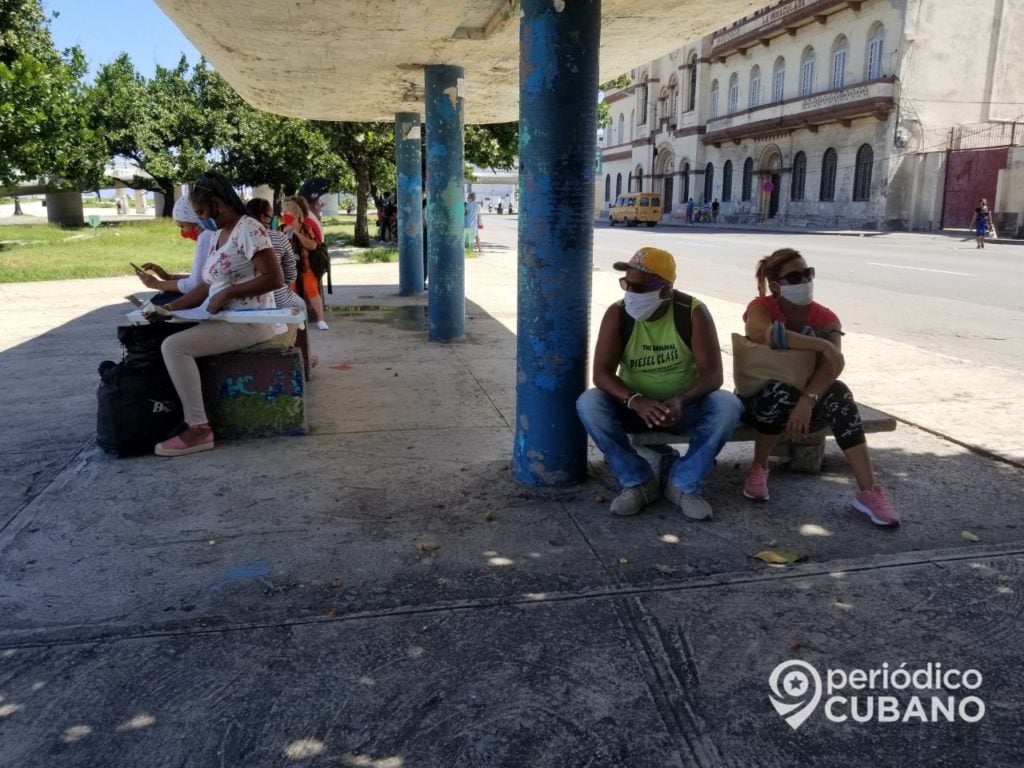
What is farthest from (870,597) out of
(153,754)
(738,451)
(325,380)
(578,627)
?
(325,380)

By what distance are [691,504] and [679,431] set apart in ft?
1.15

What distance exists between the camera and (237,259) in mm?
4910

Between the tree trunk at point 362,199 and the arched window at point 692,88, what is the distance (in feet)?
108

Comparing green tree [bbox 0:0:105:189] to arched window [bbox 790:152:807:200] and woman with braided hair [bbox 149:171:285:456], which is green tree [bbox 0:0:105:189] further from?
arched window [bbox 790:152:807:200]

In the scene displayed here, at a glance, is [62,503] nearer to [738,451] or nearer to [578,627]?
[578,627]

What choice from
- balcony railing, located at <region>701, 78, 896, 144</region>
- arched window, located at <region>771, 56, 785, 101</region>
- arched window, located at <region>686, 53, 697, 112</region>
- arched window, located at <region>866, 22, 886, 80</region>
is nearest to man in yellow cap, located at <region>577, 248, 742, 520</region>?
balcony railing, located at <region>701, 78, 896, 144</region>

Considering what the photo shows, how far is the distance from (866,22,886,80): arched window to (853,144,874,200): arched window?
2954 mm

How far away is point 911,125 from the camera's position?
34781 mm

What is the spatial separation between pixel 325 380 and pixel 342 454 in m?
2.08

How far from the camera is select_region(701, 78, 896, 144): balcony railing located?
3453 centimetres

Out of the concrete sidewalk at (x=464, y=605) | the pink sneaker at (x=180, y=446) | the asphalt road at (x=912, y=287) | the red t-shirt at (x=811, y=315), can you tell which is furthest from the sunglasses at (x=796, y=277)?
the asphalt road at (x=912, y=287)

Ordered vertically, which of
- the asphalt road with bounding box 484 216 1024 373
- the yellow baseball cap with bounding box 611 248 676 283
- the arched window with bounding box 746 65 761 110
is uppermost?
the arched window with bounding box 746 65 761 110

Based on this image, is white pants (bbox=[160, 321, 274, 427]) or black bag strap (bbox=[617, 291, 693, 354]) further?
white pants (bbox=[160, 321, 274, 427])

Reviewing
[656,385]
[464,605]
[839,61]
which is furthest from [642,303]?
[839,61]
